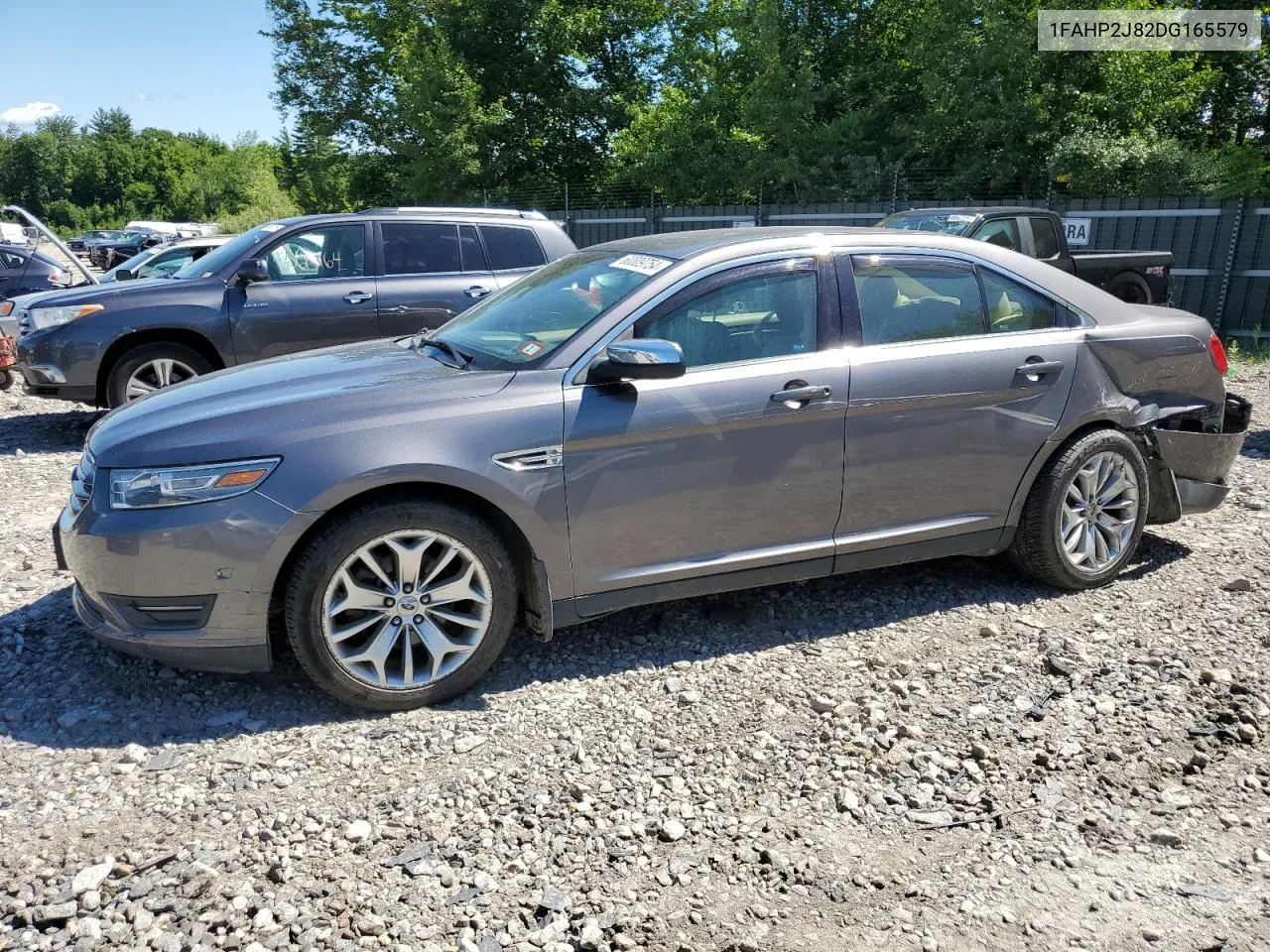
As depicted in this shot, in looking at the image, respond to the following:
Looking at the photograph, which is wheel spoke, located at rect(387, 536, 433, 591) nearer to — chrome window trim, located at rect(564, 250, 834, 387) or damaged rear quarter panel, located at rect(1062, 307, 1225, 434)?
chrome window trim, located at rect(564, 250, 834, 387)

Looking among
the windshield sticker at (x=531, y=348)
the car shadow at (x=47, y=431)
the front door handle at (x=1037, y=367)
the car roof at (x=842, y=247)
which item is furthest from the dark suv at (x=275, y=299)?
the front door handle at (x=1037, y=367)

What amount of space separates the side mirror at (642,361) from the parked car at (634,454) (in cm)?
1

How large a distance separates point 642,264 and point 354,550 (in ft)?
5.61

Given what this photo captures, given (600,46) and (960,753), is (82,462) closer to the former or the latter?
(960,753)

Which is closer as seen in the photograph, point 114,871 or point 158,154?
point 114,871

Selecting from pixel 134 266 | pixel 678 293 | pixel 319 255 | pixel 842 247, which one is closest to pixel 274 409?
pixel 678 293

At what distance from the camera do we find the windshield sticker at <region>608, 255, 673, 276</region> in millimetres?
3996

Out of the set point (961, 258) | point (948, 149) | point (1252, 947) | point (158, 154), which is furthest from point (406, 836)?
point (158, 154)

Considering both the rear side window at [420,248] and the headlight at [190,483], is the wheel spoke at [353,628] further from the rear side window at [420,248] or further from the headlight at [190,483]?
the rear side window at [420,248]

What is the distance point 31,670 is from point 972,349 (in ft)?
13.6

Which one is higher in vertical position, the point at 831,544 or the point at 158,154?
the point at 158,154

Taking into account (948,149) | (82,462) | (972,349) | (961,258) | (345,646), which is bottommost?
(345,646)

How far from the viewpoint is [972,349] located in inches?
170

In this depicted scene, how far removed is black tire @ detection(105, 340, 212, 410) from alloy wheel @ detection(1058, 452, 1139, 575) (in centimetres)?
649
